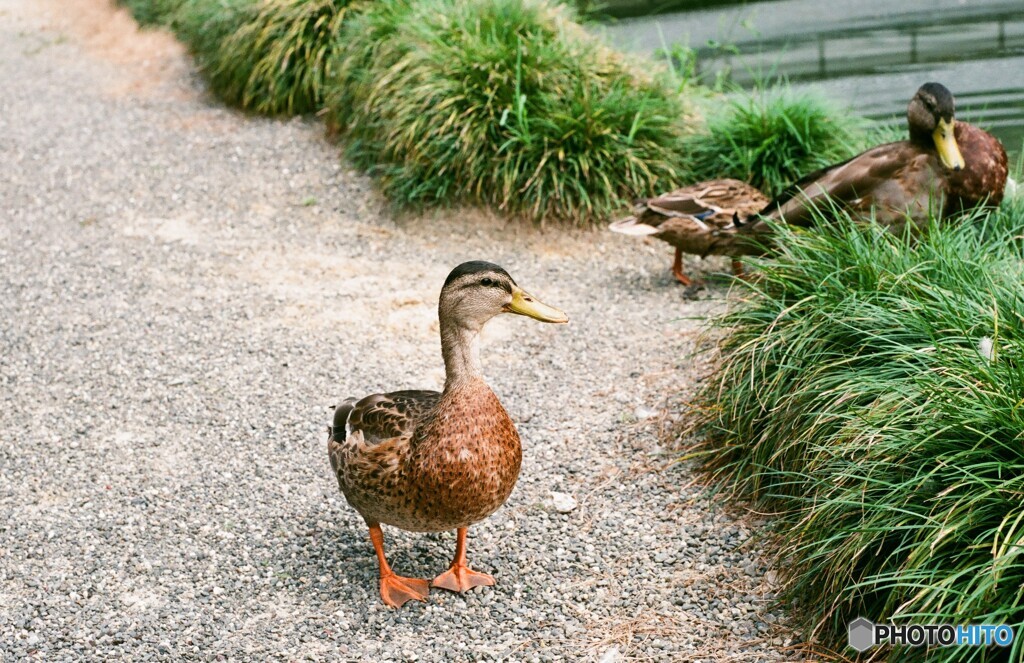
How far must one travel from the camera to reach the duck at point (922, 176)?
200 inches

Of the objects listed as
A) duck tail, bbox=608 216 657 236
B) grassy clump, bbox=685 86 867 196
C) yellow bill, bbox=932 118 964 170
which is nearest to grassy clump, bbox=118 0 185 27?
grassy clump, bbox=685 86 867 196

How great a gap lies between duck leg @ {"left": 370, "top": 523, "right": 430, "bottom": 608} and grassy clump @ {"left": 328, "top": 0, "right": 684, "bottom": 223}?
Result: 3.28 m

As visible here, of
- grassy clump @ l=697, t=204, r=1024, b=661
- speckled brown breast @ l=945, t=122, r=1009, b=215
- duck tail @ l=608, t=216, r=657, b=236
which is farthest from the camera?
duck tail @ l=608, t=216, r=657, b=236

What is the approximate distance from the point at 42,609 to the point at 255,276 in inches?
120

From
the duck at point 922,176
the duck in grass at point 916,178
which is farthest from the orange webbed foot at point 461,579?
the duck at point 922,176

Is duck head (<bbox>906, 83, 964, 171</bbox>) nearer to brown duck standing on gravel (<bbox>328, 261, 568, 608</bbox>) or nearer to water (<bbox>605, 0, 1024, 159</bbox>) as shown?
water (<bbox>605, 0, 1024, 159</bbox>)

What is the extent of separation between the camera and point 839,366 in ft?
12.8

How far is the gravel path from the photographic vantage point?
3705mm

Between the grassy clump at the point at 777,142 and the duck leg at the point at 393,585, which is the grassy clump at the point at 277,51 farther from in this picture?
the duck leg at the point at 393,585

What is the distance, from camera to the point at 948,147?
513cm

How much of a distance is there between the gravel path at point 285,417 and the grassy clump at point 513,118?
0.26 m

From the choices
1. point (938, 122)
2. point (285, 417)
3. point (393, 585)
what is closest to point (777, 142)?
point (938, 122)

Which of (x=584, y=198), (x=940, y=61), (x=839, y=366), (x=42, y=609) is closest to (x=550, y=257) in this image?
(x=584, y=198)

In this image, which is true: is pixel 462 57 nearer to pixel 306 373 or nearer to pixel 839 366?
pixel 306 373
